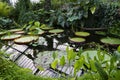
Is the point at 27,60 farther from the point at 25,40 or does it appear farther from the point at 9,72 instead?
the point at 9,72

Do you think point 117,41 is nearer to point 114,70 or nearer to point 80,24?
point 80,24

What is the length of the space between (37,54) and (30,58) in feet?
0.80

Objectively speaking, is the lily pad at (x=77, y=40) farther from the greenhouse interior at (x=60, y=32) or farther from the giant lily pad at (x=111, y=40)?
the giant lily pad at (x=111, y=40)

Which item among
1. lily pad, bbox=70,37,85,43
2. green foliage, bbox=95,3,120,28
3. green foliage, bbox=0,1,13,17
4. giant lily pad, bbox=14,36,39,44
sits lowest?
lily pad, bbox=70,37,85,43

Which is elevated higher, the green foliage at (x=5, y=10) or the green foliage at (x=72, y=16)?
the green foliage at (x=5, y=10)

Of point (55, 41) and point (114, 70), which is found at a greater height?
point (114, 70)

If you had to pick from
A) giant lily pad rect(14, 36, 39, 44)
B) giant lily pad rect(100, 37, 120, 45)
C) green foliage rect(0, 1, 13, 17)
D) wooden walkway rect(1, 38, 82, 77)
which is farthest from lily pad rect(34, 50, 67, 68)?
green foliage rect(0, 1, 13, 17)

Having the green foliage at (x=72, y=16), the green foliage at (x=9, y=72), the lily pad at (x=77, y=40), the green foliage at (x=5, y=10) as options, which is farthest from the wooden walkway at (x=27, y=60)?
the green foliage at (x=5, y=10)

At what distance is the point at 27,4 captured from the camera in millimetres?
6719

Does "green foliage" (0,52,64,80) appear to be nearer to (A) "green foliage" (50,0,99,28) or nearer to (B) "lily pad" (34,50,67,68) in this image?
(B) "lily pad" (34,50,67,68)

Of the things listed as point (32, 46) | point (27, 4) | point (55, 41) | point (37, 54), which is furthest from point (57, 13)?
point (37, 54)

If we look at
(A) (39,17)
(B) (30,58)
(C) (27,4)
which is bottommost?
(B) (30,58)

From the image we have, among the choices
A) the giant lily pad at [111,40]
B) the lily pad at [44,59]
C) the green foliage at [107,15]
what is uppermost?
the green foliage at [107,15]

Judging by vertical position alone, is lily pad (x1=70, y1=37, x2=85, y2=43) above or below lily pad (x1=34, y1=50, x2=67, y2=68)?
above
